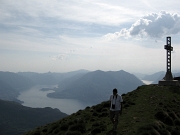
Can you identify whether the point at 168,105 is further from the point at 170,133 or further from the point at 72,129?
the point at 72,129

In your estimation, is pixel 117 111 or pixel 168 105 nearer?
pixel 117 111

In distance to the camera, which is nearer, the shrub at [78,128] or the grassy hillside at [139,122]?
the grassy hillside at [139,122]

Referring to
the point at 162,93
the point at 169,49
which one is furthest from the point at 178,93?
the point at 169,49

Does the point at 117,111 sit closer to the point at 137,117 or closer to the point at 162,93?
the point at 137,117

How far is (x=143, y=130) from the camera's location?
15617mm

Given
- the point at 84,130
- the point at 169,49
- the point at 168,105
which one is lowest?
the point at 84,130

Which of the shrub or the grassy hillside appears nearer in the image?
the grassy hillside

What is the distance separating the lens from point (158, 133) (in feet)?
50.2

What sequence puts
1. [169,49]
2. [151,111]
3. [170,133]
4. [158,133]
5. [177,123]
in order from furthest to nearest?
[169,49]
[151,111]
[177,123]
[170,133]
[158,133]

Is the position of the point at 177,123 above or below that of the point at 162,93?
below

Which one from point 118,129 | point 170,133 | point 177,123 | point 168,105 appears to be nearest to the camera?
point 170,133

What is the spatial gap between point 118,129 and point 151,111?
361 inches

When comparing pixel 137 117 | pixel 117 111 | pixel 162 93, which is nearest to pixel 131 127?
pixel 117 111

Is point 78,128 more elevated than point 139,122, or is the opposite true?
point 139,122
